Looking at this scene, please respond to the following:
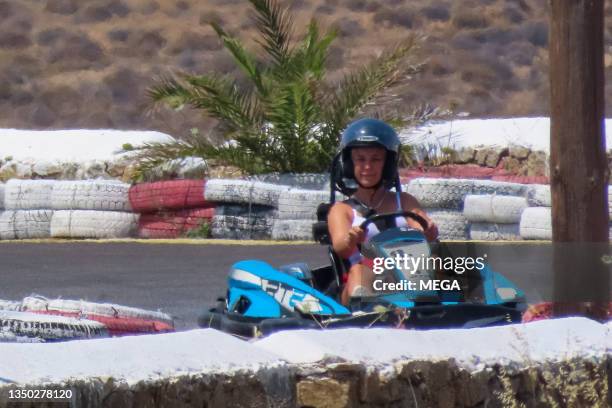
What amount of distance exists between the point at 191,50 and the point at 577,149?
31638 mm

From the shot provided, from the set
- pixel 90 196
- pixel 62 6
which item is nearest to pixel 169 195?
pixel 90 196

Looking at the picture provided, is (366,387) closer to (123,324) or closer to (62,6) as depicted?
(123,324)

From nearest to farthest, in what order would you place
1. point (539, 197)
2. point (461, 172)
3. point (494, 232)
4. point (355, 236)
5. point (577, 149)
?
point (577, 149) → point (355, 236) → point (494, 232) → point (539, 197) → point (461, 172)

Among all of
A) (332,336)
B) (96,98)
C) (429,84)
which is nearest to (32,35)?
(96,98)

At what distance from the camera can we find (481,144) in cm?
1692

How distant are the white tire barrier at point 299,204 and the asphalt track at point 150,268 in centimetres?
61

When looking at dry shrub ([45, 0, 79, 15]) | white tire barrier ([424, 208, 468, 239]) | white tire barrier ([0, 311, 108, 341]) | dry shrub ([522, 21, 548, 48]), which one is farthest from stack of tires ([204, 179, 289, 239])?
dry shrub ([45, 0, 79, 15])

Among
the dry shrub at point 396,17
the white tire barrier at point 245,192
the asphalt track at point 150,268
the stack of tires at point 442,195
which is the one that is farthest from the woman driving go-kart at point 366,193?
the dry shrub at point 396,17

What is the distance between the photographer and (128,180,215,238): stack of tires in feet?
48.1

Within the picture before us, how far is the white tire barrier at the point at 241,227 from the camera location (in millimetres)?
14406

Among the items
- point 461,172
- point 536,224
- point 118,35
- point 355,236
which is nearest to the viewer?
point 355,236

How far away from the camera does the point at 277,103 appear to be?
16.3 m

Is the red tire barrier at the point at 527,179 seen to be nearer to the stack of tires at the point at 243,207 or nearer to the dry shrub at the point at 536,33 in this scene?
the stack of tires at the point at 243,207

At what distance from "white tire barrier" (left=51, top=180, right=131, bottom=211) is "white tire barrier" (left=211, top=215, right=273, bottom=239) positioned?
3.20 feet
